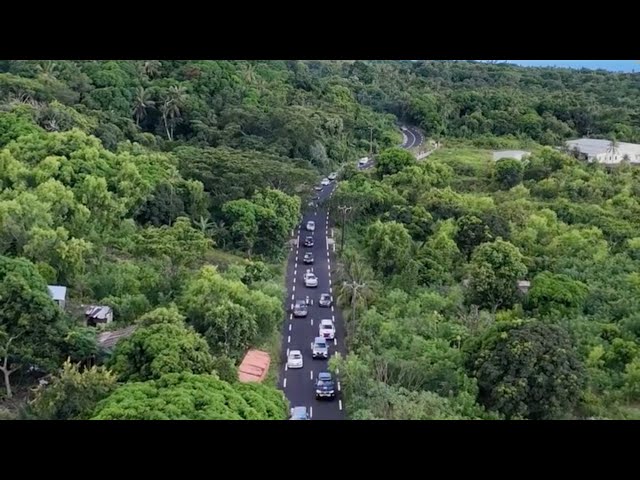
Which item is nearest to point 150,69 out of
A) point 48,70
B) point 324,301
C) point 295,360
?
point 48,70

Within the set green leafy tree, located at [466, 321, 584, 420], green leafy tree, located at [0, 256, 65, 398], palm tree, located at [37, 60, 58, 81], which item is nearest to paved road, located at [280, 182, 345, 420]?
green leafy tree, located at [466, 321, 584, 420]

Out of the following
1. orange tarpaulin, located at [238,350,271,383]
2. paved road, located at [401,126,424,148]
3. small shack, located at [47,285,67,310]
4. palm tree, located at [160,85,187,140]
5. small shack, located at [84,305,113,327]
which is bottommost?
orange tarpaulin, located at [238,350,271,383]

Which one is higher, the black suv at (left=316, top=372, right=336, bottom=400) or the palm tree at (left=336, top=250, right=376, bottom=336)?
the palm tree at (left=336, top=250, right=376, bottom=336)

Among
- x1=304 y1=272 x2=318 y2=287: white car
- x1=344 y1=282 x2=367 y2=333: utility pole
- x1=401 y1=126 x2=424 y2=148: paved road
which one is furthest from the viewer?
x1=401 y1=126 x2=424 y2=148: paved road

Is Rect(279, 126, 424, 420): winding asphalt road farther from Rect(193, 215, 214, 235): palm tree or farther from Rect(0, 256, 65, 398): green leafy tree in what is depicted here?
Rect(0, 256, 65, 398): green leafy tree

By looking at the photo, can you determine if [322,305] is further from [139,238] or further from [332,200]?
[332,200]

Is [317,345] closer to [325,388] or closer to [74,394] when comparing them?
[325,388]

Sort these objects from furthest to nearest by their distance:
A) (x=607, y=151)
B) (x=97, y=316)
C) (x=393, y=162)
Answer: (x=607, y=151), (x=393, y=162), (x=97, y=316)
